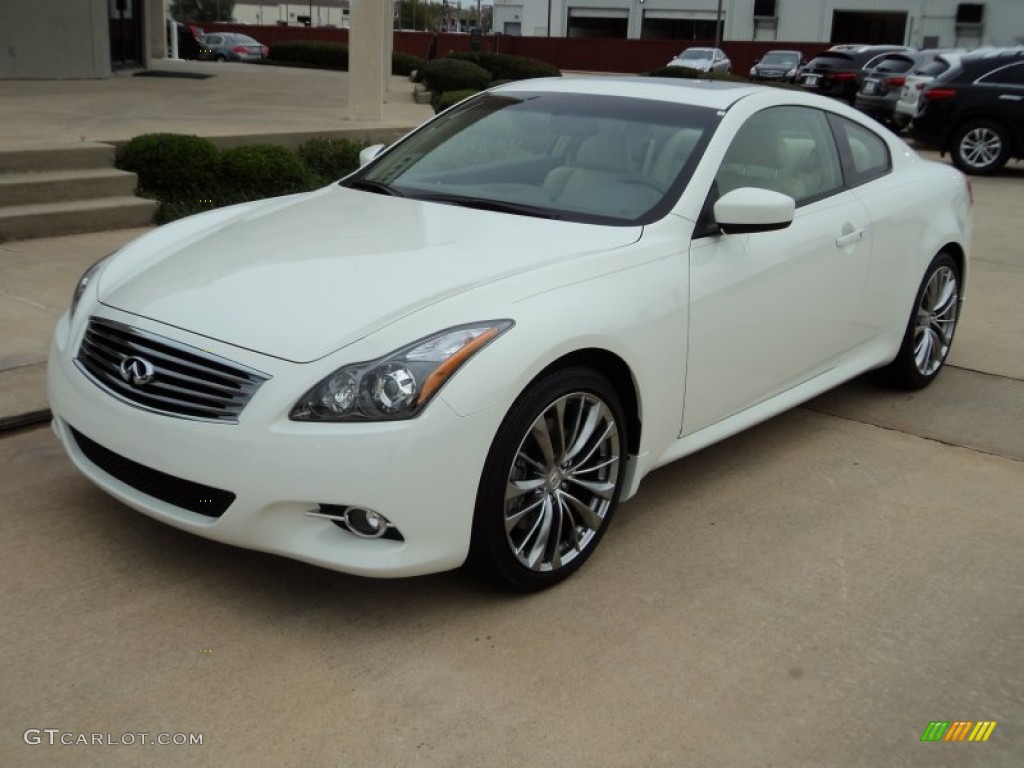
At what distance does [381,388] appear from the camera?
3.13 m

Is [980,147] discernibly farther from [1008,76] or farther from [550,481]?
[550,481]

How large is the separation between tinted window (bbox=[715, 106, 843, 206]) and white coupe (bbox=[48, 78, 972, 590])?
0.01 m

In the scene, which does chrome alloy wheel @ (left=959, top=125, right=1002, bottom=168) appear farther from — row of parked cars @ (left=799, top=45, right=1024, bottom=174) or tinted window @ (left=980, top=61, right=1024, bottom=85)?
tinted window @ (left=980, top=61, right=1024, bottom=85)

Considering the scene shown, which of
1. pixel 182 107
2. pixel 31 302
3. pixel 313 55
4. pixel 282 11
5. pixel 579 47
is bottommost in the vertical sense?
pixel 31 302

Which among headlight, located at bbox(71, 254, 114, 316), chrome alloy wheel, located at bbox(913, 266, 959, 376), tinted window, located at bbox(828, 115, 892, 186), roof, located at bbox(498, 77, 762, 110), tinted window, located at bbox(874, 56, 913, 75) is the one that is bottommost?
chrome alloy wheel, located at bbox(913, 266, 959, 376)

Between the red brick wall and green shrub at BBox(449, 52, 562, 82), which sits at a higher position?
the red brick wall

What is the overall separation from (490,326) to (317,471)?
66 centimetres

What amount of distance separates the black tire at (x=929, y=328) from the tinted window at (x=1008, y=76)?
10.9 metres

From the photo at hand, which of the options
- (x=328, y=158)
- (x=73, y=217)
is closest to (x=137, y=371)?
(x=73, y=217)

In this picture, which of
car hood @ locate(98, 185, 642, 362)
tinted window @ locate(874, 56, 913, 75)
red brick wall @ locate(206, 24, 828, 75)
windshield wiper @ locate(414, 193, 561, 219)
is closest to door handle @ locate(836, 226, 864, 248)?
car hood @ locate(98, 185, 642, 362)

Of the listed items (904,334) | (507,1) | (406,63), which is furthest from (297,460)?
(507,1)

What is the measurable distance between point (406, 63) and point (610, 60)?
114ft

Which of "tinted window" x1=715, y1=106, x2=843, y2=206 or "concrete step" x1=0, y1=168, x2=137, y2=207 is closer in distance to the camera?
"tinted window" x1=715, y1=106, x2=843, y2=206

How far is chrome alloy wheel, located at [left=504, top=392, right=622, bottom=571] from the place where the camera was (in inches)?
135
